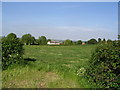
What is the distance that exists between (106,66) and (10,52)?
11.2ft

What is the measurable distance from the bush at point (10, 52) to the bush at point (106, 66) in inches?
108

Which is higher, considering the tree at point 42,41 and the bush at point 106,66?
the tree at point 42,41

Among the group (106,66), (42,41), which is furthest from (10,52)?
(42,41)

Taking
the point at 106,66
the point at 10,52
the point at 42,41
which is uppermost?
the point at 42,41

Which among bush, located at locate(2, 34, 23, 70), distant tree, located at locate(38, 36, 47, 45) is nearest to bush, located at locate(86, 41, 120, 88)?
bush, located at locate(2, 34, 23, 70)

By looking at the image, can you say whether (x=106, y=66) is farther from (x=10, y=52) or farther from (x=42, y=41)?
(x=42, y=41)

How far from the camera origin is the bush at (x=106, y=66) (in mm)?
3666

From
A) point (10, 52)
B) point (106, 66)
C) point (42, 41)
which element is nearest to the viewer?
point (106, 66)

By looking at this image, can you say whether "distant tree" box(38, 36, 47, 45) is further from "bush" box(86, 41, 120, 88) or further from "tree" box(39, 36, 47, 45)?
"bush" box(86, 41, 120, 88)

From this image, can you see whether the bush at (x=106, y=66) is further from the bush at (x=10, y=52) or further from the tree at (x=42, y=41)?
the tree at (x=42, y=41)

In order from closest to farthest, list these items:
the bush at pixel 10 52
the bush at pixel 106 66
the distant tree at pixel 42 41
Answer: the bush at pixel 106 66, the bush at pixel 10 52, the distant tree at pixel 42 41

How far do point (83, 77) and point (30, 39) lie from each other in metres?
31.1

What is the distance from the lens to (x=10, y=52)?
553cm

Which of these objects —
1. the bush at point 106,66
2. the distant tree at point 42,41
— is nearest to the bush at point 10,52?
the bush at point 106,66
